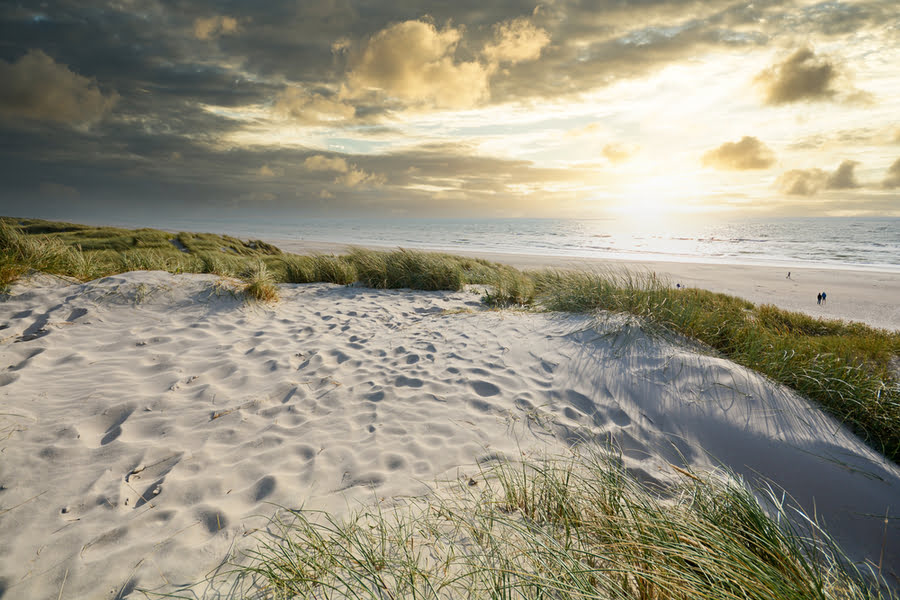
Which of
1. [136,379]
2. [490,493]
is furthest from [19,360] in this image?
[490,493]

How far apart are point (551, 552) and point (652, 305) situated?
4.70m

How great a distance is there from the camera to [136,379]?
12.4 ft

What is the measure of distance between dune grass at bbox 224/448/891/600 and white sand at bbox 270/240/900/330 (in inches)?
315

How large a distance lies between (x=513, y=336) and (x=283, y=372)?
10.0 ft

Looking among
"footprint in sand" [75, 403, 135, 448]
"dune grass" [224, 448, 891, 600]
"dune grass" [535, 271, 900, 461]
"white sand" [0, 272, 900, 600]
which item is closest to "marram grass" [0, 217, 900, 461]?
"dune grass" [535, 271, 900, 461]

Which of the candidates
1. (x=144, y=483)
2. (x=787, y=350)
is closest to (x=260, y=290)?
(x=144, y=483)

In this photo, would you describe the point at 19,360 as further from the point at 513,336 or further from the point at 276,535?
the point at 513,336

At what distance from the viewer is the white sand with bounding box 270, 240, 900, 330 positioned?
40.2ft

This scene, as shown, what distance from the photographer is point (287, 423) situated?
11.0 ft

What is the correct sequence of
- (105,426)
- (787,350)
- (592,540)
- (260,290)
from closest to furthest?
(592,540)
(105,426)
(787,350)
(260,290)

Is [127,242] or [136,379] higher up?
[127,242]

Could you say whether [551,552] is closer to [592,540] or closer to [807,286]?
[592,540]

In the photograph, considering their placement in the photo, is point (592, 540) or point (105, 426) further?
point (105, 426)

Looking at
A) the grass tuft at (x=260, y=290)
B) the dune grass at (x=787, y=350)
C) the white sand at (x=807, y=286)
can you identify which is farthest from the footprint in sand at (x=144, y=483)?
the white sand at (x=807, y=286)
